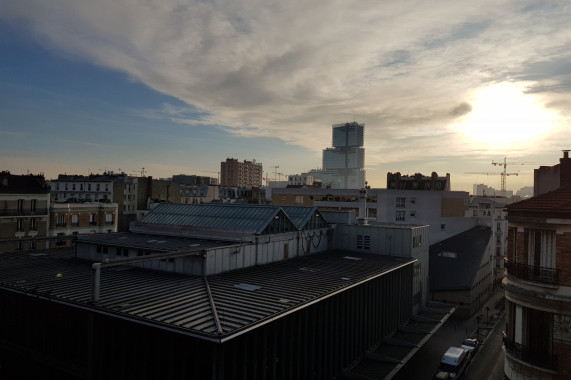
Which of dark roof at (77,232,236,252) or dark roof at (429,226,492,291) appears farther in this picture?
dark roof at (429,226,492,291)

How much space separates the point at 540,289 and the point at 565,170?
978 centimetres

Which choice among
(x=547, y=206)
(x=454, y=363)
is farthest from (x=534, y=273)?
(x=454, y=363)

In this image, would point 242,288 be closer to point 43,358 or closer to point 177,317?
point 177,317

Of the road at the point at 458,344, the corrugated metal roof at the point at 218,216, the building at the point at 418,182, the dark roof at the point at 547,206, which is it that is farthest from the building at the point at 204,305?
the building at the point at 418,182

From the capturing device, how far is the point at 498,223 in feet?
254

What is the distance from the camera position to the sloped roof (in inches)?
1692

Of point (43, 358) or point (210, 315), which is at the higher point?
point (210, 315)

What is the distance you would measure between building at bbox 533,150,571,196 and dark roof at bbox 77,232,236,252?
25.1m

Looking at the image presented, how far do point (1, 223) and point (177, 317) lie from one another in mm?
54969

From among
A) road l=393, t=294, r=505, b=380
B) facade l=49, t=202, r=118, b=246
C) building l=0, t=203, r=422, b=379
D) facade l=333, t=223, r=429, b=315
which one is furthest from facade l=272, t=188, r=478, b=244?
facade l=49, t=202, r=118, b=246

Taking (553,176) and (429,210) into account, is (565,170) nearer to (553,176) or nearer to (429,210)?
(553,176)

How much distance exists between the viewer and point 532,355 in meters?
22.0

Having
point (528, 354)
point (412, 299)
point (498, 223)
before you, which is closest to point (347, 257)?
point (412, 299)

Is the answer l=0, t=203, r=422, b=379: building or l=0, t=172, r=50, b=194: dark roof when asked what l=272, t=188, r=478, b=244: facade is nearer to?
l=0, t=203, r=422, b=379: building
